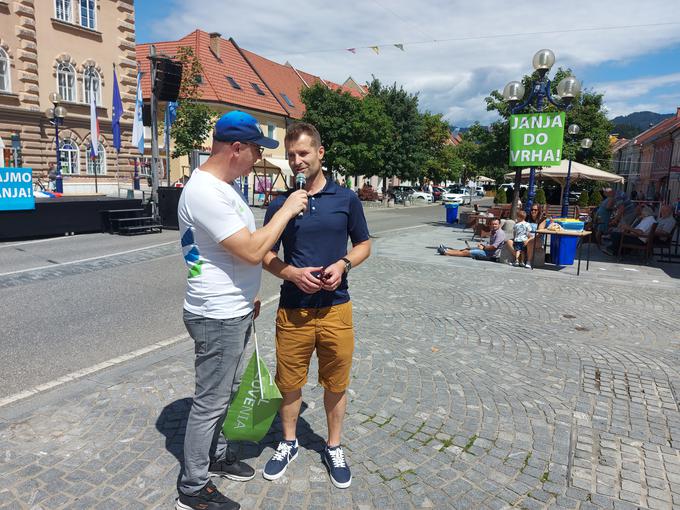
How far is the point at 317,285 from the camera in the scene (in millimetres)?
2502

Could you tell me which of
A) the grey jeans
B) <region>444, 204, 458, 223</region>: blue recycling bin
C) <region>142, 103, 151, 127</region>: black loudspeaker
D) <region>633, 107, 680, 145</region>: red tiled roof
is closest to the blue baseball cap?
the grey jeans

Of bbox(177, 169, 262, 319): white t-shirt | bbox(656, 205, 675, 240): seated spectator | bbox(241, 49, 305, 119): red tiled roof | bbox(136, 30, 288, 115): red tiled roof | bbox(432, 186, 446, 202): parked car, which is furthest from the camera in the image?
bbox(432, 186, 446, 202): parked car

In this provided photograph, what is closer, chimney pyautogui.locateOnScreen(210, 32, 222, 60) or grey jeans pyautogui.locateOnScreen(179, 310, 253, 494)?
grey jeans pyautogui.locateOnScreen(179, 310, 253, 494)

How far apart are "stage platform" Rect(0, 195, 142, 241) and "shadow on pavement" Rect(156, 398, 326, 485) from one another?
35.2ft

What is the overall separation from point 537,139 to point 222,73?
31.0 metres

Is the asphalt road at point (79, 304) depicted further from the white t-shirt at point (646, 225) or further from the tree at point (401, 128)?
the tree at point (401, 128)

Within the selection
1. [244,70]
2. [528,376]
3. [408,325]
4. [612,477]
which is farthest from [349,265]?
[244,70]

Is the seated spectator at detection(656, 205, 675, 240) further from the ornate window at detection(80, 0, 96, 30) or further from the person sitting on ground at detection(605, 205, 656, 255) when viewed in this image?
the ornate window at detection(80, 0, 96, 30)

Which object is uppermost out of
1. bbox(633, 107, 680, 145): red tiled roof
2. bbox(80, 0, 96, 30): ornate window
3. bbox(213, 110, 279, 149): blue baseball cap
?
bbox(80, 0, 96, 30): ornate window

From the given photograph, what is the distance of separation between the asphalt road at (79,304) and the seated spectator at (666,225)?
865cm

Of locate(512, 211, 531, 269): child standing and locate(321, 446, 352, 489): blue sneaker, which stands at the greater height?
locate(512, 211, 531, 269): child standing

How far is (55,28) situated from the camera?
24.7 metres

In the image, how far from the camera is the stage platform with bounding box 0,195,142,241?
1180 cm

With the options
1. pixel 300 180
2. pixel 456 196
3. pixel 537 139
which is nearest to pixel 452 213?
pixel 537 139
